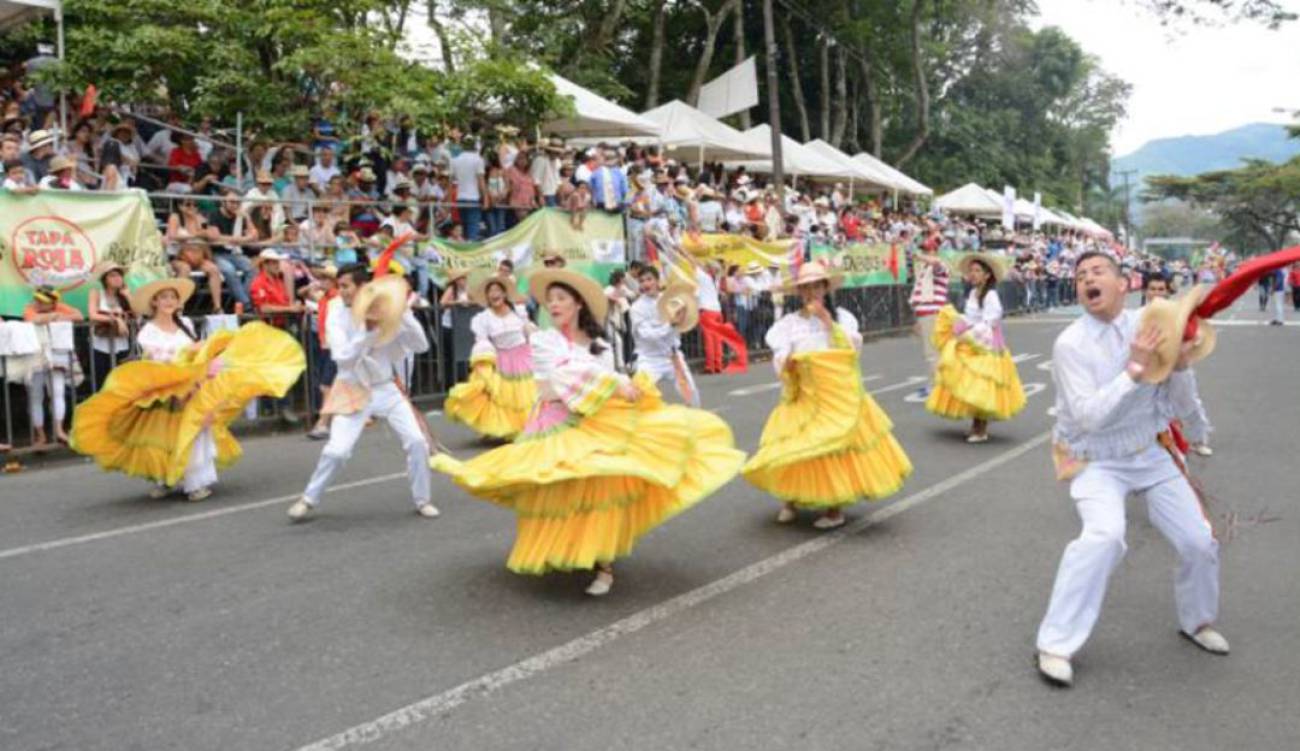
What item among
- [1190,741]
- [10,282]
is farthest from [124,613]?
[10,282]

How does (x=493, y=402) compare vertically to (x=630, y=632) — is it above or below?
above

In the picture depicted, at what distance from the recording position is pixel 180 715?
4.05 m

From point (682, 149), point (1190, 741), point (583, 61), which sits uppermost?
point (583, 61)

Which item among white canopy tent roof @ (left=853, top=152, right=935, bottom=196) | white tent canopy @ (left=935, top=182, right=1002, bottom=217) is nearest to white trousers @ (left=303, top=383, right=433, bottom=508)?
white canopy tent roof @ (left=853, top=152, right=935, bottom=196)

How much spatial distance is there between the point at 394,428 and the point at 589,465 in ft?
9.19

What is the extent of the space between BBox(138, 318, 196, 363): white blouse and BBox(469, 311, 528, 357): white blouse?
308 cm

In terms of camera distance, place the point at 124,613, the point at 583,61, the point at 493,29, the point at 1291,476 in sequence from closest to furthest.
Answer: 1. the point at 124,613
2. the point at 1291,476
3. the point at 493,29
4. the point at 583,61

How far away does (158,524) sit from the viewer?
24.3 feet

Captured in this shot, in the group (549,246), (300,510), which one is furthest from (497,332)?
(549,246)

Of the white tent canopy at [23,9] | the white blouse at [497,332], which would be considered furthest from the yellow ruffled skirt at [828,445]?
the white tent canopy at [23,9]

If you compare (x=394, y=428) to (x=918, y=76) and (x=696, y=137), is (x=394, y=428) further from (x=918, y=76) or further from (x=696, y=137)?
(x=918, y=76)

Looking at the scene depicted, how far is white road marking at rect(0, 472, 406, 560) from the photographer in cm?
673

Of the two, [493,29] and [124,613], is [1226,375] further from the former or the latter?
[493,29]

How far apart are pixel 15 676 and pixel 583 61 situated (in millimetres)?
24459
